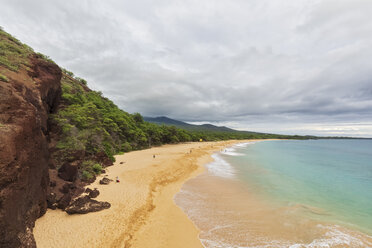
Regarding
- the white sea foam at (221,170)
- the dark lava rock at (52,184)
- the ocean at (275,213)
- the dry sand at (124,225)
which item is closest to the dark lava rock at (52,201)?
the dry sand at (124,225)

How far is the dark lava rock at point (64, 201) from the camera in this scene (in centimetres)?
984

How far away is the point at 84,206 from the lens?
32.0 ft

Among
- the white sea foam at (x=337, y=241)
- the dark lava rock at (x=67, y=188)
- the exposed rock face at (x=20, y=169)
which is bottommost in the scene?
the white sea foam at (x=337, y=241)

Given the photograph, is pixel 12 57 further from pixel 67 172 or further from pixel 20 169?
pixel 20 169

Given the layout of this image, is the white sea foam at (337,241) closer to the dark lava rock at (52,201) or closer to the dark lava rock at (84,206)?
the dark lava rock at (84,206)

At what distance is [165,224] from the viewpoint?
9.55 m

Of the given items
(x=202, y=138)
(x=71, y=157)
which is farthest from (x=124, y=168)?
(x=202, y=138)

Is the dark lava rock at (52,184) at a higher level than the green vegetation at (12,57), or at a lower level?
lower

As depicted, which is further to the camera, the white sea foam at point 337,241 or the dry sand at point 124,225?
the white sea foam at point 337,241

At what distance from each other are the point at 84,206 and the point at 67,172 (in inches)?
191

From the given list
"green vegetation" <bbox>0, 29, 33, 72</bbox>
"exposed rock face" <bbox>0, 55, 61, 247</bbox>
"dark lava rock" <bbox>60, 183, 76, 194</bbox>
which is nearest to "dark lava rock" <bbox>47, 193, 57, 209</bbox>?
"exposed rock face" <bbox>0, 55, 61, 247</bbox>

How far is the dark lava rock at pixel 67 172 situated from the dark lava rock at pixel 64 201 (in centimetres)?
276

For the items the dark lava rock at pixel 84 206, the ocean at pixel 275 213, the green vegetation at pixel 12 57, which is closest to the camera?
the ocean at pixel 275 213

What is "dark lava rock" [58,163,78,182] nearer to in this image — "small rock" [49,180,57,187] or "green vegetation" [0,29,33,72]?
"small rock" [49,180,57,187]
